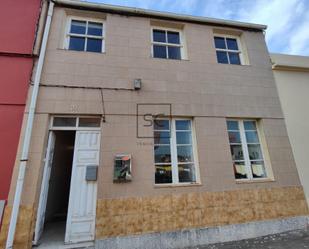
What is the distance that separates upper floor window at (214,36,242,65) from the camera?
5.63 meters

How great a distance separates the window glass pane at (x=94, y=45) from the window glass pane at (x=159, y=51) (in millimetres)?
1530

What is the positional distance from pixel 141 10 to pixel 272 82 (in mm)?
4493

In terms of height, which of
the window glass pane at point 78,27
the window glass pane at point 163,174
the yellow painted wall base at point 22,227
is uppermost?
the window glass pane at point 78,27

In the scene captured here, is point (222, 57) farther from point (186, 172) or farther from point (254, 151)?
point (186, 172)

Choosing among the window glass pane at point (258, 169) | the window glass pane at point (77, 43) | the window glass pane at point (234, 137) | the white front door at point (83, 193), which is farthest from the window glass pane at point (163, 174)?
the window glass pane at point (77, 43)

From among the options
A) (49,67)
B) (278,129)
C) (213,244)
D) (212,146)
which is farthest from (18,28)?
(278,129)

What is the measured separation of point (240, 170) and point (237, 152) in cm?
47

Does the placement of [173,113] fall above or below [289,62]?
below

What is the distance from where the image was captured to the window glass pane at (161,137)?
4480 mm

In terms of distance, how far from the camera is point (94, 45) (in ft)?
16.3

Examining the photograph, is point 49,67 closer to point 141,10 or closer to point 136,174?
point 141,10

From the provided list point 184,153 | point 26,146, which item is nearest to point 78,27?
point 26,146

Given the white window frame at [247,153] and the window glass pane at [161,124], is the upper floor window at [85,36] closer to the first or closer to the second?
the window glass pane at [161,124]

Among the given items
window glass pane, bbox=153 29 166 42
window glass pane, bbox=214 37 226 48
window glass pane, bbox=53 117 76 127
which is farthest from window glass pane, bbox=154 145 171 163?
window glass pane, bbox=214 37 226 48
